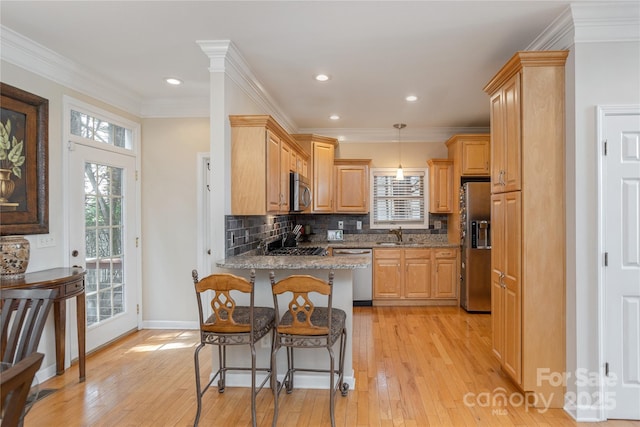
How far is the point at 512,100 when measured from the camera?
2.60 metres

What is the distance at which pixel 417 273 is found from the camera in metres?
5.20

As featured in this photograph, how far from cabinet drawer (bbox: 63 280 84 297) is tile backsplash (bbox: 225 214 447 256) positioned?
1.20 meters

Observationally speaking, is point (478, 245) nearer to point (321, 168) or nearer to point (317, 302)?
point (321, 168)

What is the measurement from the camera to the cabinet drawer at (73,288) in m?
2.73

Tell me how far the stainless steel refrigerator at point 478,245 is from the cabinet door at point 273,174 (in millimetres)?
2728

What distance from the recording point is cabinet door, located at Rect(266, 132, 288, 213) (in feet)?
10.2

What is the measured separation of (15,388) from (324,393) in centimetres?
212

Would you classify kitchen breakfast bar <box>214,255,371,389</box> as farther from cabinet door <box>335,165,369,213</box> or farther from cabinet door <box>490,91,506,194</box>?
cabinet door <box>335,165,369,213</box>

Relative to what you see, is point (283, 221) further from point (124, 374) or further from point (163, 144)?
point (124, 374)

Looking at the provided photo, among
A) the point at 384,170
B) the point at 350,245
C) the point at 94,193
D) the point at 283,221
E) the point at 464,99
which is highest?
the point at 464,99

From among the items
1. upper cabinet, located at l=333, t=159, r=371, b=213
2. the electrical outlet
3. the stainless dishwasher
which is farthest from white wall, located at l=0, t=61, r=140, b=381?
upper cabinet, located at l=333, t=159, r=371, b=213

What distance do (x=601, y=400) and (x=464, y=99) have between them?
10.3 ft

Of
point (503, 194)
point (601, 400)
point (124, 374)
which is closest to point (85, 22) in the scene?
point (124, 374)

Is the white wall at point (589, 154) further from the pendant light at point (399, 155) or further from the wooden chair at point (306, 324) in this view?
the pendant light at point (399, 155)
